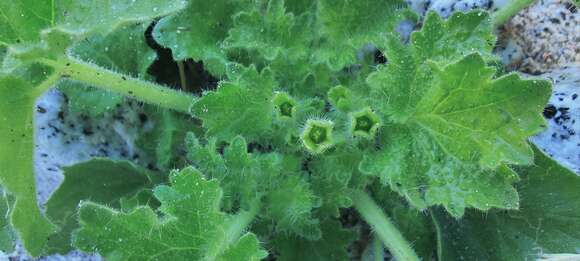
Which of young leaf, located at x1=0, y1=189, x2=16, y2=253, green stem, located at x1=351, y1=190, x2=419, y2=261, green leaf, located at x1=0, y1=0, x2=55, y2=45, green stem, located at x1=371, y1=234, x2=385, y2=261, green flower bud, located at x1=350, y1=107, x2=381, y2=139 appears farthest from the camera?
green stem, located at x1=371, y1=234, x2=385, y2=261

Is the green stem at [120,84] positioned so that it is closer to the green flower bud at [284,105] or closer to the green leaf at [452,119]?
the green flower bud at [284,105]

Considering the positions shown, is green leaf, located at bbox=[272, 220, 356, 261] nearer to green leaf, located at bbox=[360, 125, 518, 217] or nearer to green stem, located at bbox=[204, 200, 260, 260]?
green stem, located at bbox=[204, 200, 260, 260]

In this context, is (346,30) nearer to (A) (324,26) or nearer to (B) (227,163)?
(A) (324,26)

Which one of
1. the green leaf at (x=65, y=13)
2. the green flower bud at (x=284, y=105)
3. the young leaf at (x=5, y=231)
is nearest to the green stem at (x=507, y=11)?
the green flower bud at (x=284, y=105)

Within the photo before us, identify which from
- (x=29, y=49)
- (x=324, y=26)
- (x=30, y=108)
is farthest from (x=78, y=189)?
(x=324, y=26)

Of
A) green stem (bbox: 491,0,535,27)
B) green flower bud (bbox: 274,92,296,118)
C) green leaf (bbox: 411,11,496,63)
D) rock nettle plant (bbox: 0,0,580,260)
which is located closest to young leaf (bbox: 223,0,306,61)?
rock nettle plant (bbox: 0,0,580,260)

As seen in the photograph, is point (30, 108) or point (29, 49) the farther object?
point (30, 108)
